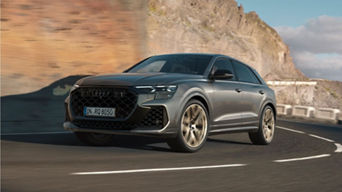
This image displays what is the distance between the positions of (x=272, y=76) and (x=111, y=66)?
148114 mm

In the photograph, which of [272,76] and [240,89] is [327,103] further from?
[240,89]

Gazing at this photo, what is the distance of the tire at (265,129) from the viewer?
11133 mm

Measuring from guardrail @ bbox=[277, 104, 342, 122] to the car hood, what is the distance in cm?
1930

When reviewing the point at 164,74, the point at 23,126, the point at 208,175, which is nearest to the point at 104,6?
the point at 23,126

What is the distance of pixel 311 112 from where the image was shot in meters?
28.6

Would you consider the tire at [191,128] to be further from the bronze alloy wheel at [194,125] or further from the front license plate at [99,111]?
the front license plate at [99,111]

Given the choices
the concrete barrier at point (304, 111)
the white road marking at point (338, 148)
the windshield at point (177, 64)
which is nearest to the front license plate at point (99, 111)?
the windshield at point (177, 64)

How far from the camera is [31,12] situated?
623 inches

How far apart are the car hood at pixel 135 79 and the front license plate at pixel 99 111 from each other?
38cm

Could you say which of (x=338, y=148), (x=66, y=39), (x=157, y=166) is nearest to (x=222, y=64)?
(x=338, y=148)

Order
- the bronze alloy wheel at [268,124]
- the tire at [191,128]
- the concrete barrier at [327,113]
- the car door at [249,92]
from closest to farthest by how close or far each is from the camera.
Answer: the tire at [191,128] < the car door at [249,92] < the bronze alloy wheel at [268,124] < the concrete barrier at [327,113]

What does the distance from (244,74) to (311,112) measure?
18510 millimetres

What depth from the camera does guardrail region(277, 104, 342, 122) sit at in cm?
2698

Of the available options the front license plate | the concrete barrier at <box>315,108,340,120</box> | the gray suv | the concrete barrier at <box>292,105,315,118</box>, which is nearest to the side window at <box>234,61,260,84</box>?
the gray suv
